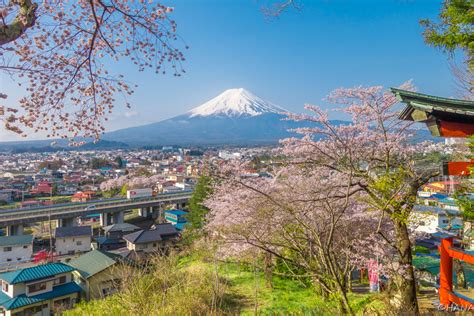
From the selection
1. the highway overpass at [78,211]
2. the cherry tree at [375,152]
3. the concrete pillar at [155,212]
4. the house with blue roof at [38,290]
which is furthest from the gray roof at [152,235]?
the cherry tree at [375,152]

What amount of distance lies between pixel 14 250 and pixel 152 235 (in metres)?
8.32

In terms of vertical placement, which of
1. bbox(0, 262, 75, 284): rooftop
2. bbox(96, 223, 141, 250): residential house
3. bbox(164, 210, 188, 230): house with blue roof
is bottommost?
bbox(96, 223, 141, 250): residential house

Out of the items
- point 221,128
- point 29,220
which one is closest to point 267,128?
point 221,128

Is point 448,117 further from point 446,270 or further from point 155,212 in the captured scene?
point 155,212

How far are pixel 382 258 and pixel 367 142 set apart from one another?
2390 millimetres

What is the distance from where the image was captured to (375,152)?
579 cm

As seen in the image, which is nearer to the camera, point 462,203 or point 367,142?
point 462,203

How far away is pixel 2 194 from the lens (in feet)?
131

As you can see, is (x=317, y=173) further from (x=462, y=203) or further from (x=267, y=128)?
(x=267, y=128)

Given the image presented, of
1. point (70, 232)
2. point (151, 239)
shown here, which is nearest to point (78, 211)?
point (70, 232)

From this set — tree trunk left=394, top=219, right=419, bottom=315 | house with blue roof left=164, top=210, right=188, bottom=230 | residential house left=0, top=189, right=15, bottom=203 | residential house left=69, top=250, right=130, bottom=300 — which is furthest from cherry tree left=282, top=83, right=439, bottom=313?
residential house left=0, top=189, right=15, bottom=203

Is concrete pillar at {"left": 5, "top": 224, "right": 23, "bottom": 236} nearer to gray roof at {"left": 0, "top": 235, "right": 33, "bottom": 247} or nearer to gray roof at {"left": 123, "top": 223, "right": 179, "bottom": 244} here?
gray roof at {"left": 0, "top": 235, "right": 33, "bottom": 247}

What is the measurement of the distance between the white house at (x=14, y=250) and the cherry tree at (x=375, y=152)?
20054mm

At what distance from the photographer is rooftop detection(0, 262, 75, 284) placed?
1109 centimetres
